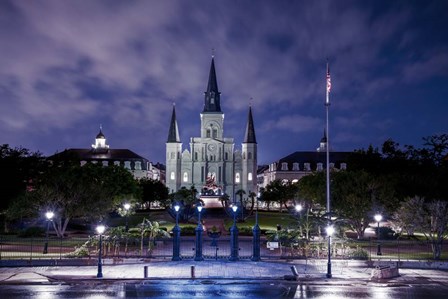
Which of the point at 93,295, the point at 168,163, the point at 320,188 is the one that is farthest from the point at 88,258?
the point at 168,163

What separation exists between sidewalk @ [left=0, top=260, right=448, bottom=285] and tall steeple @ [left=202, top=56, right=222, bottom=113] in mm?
113599

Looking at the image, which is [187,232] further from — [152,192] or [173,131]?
[173,131]

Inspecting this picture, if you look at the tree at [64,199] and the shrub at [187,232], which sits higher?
the tree at [64,199]

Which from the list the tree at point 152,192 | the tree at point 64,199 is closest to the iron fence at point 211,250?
the tree at point 64,199

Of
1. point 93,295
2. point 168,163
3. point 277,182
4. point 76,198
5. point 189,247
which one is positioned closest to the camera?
point 93,295

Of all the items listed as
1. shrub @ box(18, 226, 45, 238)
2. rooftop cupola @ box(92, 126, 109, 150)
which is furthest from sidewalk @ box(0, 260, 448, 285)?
rooftop cupola @ box(92, 126, 109, 150)

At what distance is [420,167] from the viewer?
72.9 meters

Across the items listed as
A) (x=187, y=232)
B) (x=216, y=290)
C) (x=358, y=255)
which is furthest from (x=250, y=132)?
(x=216, y=290)

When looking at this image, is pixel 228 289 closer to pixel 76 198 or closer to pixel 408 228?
pixel 408 228

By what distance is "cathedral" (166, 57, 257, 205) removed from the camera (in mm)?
139125

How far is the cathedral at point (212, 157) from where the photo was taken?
139 metres

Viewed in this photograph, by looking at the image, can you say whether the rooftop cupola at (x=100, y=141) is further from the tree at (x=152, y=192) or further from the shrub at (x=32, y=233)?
the shrub at (x=32, y=233)

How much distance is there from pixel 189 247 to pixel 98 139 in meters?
132

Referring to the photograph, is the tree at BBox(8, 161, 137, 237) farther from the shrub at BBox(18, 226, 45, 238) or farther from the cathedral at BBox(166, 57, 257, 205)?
the cathedral at BBox(166, 57, 257, 205)
